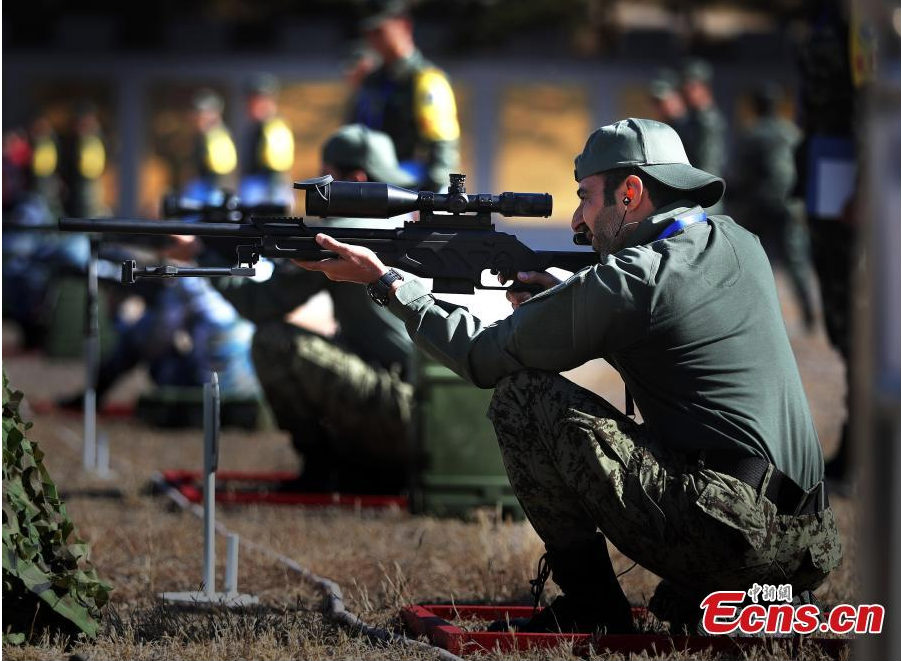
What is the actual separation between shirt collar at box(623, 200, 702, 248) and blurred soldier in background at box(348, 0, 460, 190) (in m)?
3.66

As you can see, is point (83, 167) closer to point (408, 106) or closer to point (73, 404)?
point (73, 404)

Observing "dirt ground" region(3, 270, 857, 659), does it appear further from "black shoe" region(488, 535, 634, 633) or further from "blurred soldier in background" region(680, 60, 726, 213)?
"blurred soldier in background" region(680, 60, 726, 213)

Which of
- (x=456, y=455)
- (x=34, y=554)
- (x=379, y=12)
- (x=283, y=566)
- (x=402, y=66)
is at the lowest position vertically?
(x=283, y=566)

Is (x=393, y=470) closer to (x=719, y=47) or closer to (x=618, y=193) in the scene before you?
(x=618, y=193)

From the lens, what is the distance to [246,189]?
13672 millimetres

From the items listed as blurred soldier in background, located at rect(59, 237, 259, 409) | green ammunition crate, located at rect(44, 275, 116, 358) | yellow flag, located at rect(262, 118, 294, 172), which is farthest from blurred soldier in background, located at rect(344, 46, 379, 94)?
green ammunition crate, located at rect(44, 275, 116, 358)

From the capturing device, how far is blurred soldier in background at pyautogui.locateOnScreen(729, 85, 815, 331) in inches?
577

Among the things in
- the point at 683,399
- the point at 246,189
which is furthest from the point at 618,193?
the point at 246,189

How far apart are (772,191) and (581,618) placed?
11881 mm

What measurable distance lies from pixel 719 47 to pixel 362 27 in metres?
15.4

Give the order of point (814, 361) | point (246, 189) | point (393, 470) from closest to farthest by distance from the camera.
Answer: point (393, 470) < point (814, 361) < point (246, 189)

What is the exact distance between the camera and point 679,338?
12.5 ft

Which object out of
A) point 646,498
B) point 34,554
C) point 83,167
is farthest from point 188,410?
point 83,167

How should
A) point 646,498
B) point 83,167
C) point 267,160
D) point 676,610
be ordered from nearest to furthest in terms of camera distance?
point 646,498 < point 676,610 < point 267,160 < point 83,167
